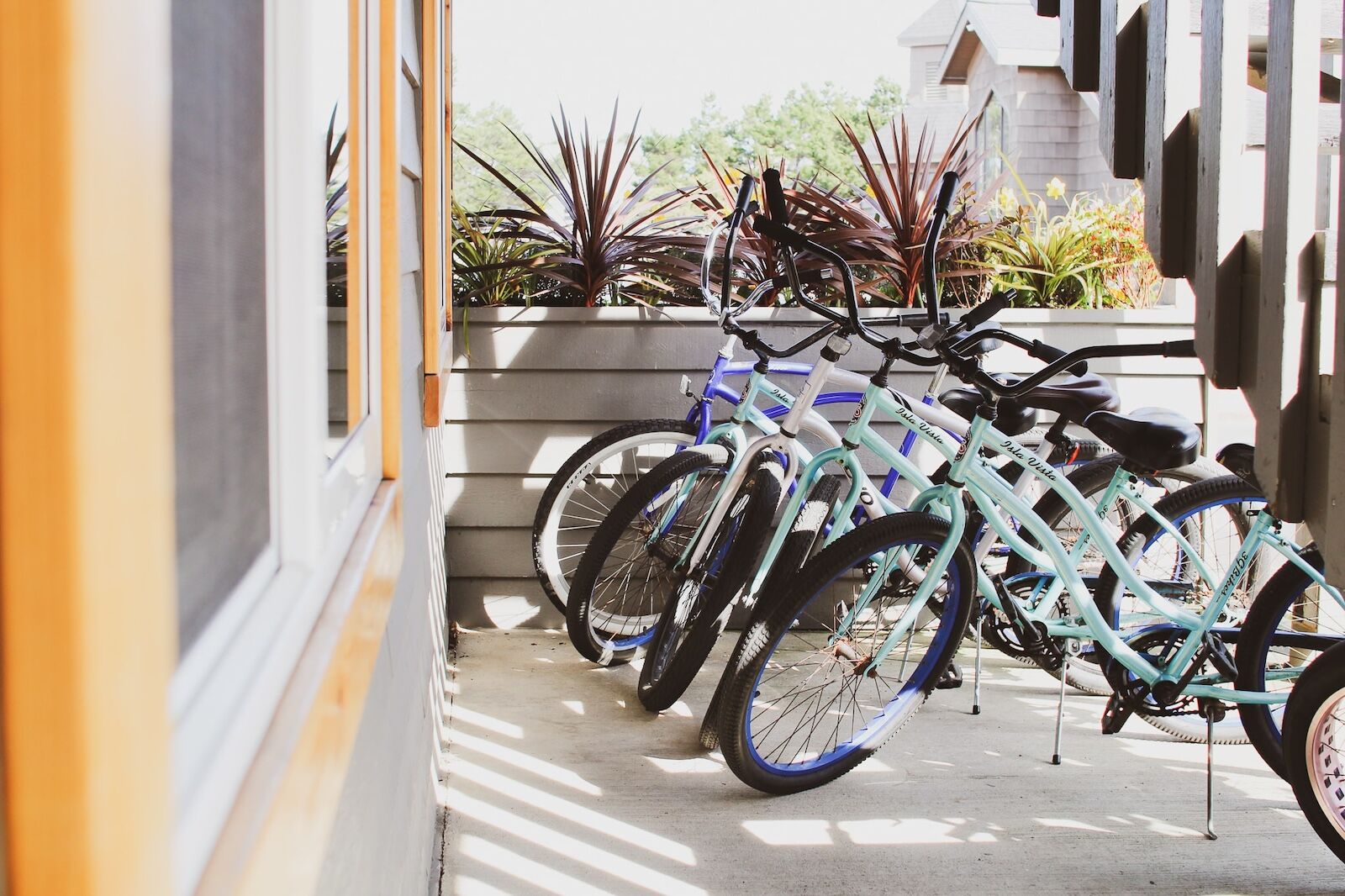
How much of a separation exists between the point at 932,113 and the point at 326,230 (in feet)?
52.2

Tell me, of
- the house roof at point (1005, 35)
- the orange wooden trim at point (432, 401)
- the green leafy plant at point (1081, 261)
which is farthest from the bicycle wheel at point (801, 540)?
the house roof at point (1005, 35)

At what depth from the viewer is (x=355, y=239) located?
3.38 ft

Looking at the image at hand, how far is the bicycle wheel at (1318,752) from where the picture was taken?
197 centimetres

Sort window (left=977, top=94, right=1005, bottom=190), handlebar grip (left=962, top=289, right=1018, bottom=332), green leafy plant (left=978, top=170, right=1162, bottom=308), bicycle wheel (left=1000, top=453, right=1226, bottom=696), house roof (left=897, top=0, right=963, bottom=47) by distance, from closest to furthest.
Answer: handlebar grip (left=962, top=289, right=1018, bottom=332) → bicycle wheel (left=1000, top=453, right=1226, bottom=696) → green leafy plant (left=978, top=170, right=1162, bottom=308) → window (left=977, top=94, right=1005, bottom=190) → house roof (left=897, top=0, right=963, bottom=47)

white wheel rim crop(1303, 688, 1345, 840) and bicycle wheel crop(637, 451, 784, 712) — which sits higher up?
bicycle wheel crop(637, 451, 784, 712)

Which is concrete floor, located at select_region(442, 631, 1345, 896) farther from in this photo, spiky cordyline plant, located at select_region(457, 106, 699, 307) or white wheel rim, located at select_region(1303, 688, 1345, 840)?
spiky cordyline plant, located at select_region(457, 106, 699, 307)

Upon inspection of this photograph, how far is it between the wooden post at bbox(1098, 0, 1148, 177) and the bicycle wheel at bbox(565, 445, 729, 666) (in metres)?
1.17

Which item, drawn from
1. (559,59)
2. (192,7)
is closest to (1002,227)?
(192,7)

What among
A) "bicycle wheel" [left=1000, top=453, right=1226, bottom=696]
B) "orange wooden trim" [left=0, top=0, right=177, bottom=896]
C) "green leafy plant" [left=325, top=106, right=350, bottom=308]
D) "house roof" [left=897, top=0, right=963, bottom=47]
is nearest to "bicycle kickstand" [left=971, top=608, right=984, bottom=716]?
"bicycle wheel" [left=1000, top=453, right=1226, bottom=696]

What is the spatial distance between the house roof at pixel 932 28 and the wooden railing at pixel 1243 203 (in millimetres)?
18915

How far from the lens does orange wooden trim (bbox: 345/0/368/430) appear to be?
1011 mm

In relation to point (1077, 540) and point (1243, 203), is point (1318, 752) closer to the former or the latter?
point (1077, 540)

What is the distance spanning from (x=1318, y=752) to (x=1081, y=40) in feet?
4.57

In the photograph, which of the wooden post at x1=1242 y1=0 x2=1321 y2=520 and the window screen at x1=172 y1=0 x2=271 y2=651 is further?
the wooden post at x1=1242 y1=0 x2=1321 y2=520
